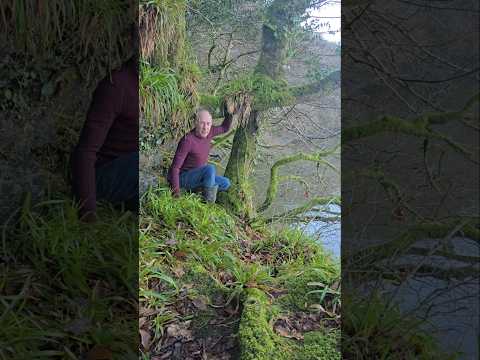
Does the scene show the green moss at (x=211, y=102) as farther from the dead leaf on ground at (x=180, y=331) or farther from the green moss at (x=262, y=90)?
the dead leaf on ground at (x=180, y=331)

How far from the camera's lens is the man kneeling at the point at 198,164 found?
2160 mm

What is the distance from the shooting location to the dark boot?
2170 mm

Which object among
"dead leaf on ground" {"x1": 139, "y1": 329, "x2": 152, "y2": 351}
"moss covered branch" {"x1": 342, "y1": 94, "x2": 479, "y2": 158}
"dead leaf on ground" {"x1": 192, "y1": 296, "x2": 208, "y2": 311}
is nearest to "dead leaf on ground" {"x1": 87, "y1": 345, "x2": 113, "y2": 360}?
"dead leaf on ground" {"x1": 139, "y1": 329, "x2": 152, "y2": 351}

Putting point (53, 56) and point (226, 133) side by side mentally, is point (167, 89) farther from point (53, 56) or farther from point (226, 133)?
point (53, 56)

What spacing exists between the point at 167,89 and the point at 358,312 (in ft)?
3.79

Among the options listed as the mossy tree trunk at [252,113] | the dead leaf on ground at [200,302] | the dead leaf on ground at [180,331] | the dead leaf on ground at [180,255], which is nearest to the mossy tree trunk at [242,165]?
the mossy tree trunk at [252,113]

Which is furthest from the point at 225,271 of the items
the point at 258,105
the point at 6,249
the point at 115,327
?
the point at 6,249

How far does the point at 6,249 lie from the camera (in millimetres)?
2135

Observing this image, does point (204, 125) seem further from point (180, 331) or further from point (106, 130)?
point (180, 331)

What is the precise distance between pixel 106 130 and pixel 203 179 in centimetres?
43

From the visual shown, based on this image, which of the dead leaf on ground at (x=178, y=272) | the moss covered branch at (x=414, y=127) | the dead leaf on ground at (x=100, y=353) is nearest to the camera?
the dead leaf on ground at (x=100, y=353)

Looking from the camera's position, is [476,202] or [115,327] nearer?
[115,327]

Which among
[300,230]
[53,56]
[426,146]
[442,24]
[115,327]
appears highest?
[442,24]

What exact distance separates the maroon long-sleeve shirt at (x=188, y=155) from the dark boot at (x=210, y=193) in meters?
0.10
